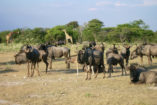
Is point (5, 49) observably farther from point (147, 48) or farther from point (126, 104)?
point (126, 104)


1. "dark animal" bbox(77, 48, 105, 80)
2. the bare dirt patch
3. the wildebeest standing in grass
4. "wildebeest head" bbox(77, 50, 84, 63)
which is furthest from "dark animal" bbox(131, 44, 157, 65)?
the bare dirt patch

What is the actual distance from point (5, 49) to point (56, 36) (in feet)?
84.7

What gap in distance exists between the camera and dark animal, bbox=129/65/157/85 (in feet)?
34.5

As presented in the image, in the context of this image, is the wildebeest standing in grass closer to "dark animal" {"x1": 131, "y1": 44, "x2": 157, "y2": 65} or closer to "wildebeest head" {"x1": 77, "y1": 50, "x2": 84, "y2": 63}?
"dark animal" {"x1": 131, "y1": 44, "x2": 157, "y2": 65}

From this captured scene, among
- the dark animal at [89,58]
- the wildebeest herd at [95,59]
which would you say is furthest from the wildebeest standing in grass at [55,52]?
the dark animal at [89,58]

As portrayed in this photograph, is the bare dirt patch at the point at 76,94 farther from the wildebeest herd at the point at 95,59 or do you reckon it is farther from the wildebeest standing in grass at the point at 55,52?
the wildebeest standing in grass at the point at 55,52

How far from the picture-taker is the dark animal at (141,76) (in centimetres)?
1051

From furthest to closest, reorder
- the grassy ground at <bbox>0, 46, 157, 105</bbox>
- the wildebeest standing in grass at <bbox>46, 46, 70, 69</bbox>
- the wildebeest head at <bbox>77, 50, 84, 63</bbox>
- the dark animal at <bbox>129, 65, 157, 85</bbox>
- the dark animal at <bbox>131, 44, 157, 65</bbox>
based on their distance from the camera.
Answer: the dark animal at <bbox>131, 44, 157, 65</bbox>, the wildebeest standing in grass at <bbox>46, 46, 70, 69</bbox>, the wildebeest head at <bbox>77, 50, 84, 63</bbox>, the dark animal at <bbox>129, 65, 157, 85</bbox>, the grassy ground at <bbox>0, 46, 157, 105</bbox>

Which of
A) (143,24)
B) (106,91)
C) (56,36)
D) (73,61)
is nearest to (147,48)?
(73,61)

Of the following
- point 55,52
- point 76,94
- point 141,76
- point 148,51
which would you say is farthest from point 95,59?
point 148,51

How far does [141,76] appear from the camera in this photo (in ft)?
35.4

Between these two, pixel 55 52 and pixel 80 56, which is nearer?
pixel 80 56

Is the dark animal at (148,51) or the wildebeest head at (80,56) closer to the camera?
the wildebeest head at (80,56)

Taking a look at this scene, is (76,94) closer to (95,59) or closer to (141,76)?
(141,76)
